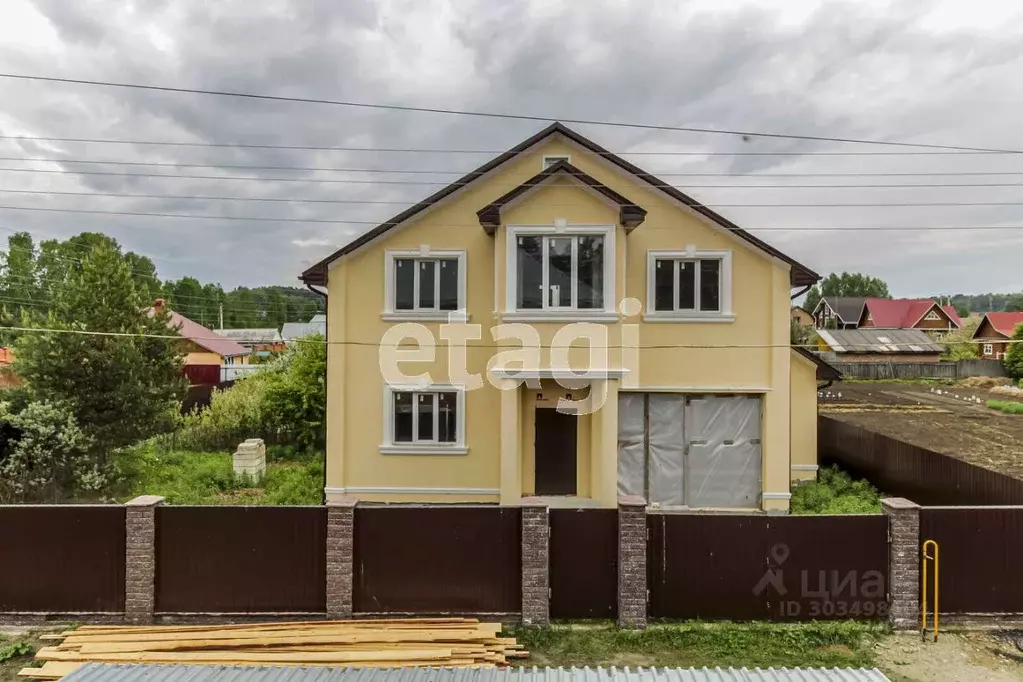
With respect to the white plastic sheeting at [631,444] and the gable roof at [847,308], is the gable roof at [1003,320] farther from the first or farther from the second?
the white plastic sheeting at [631,444]

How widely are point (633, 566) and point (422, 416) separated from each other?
5738 mm

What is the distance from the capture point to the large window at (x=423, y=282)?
11195 millimetres

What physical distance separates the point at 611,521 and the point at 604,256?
5.32m

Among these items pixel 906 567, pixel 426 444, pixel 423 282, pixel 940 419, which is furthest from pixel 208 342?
pixel 940 419

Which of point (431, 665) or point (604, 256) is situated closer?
point (431, 665)

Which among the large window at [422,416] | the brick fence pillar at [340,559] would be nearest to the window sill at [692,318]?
the large window at [422,416]

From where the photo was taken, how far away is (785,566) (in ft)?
22.1

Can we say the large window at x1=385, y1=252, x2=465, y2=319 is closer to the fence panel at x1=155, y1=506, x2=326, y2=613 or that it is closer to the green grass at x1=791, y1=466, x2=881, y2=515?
the fence panel at x1=155, y1=506, x2=326, y2=613

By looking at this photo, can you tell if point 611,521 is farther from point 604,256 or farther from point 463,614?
point 604,256

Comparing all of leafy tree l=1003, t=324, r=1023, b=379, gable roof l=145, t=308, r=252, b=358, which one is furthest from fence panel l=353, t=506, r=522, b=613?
leafy tree l=1003, t=324, r=1023, b=379

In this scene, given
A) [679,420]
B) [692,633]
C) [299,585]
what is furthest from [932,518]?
[299,585]

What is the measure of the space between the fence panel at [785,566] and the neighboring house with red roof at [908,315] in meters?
60.5

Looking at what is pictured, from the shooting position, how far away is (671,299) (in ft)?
36.7

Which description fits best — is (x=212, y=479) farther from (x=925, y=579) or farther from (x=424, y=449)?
(x=925, y=579)
